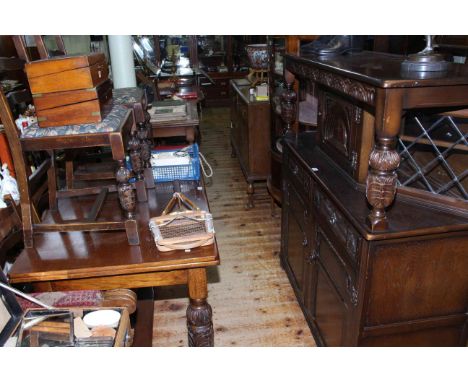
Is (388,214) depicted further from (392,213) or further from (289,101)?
(289,101)

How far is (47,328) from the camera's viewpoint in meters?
1.27

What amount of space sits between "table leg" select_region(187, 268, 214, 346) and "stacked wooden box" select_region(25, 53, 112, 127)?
2.44ft

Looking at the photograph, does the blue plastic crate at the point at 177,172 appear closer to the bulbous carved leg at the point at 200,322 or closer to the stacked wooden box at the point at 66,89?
the stacked wooden box at the point at 66,89

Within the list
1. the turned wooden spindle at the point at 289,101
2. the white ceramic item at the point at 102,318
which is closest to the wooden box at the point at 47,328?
the white ceramic item at the point at 102,318

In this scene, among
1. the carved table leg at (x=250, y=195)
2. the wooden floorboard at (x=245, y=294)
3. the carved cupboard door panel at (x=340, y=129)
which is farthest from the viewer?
the carved table leg at (x=250, y=195)

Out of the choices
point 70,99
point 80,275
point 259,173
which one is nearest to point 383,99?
point 70,99

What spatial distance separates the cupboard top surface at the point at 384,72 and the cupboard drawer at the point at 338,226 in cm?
57

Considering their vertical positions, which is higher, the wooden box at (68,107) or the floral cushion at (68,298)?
the wooden box at (68,107)

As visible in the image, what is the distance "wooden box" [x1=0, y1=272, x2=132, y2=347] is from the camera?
1243 millimetres

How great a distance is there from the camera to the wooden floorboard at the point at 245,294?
8.06ft

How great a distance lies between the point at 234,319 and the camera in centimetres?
260

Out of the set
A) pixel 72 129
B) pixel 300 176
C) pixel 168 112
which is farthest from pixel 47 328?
pixel 168 112

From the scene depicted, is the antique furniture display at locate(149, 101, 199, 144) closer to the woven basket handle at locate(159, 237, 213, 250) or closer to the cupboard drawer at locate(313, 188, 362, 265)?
the cupboard drawer at locate(313, 188, 362, 265)

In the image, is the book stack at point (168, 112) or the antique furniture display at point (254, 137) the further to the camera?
the antique furniture display at point (254, 137)
